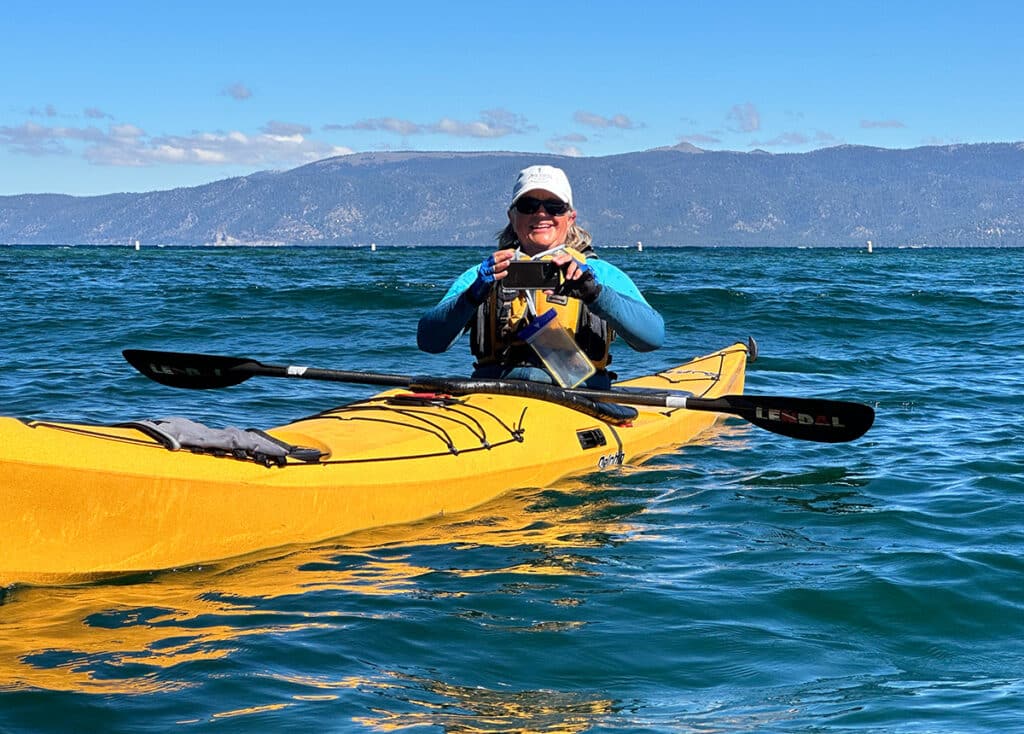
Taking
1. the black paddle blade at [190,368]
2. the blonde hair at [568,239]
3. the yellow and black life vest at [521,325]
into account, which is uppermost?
the blonde hair at [568,239]

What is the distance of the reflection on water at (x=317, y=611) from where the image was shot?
331 centimetres

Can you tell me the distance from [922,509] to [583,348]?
1869 millimetres

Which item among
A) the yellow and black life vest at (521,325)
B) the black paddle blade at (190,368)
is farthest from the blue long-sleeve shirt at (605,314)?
the black paddle blade at (190,368)

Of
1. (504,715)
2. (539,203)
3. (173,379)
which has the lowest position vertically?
(504,715)

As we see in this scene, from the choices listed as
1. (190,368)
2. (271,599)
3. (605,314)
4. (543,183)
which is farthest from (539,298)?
(271,599)

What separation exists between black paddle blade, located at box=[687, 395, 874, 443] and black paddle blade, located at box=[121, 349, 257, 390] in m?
2.57

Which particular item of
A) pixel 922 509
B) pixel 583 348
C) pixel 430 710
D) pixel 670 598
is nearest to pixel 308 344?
pixel 583 348

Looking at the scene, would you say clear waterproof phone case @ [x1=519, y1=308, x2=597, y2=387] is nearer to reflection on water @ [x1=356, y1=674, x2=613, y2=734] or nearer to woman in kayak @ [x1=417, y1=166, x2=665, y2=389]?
woman in kayak @ [x1=417, y1=166, x2=665, y2=389]

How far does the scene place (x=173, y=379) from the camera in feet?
23.1

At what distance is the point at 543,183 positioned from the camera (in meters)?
5.93

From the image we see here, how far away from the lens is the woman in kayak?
5.76 m

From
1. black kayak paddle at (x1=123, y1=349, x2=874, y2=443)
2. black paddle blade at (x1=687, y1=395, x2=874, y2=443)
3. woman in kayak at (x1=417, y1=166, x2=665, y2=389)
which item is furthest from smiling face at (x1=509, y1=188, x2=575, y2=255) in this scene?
black paddle blade at (x1=687, y1=395, x2=874, y2=443)

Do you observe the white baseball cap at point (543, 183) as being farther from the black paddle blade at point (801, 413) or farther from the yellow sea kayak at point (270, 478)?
the black paddle blade at point (801, 413)

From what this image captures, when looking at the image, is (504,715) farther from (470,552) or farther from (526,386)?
(526,386)
